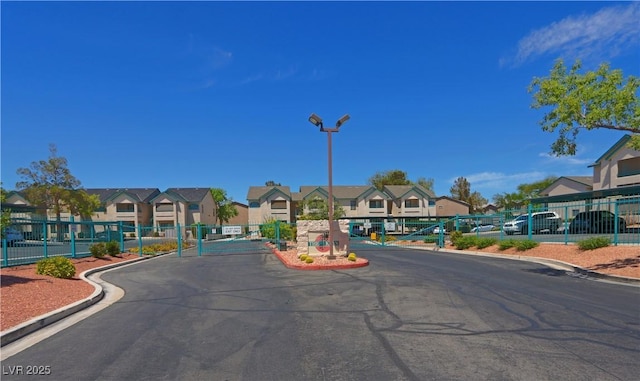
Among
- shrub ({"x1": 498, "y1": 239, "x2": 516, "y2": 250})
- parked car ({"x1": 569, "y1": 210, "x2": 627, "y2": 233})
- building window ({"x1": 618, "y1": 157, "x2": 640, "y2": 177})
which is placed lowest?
shrub ({"x1": 498, "y1": 239, "x2": 516, "y2": 250})

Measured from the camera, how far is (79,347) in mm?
5824

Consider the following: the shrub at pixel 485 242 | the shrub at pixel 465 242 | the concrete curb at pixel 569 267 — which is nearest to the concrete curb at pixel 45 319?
the concrete curb at pixel 569 267

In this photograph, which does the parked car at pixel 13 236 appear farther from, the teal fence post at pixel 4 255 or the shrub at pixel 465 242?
the shrub at pixel 465 242

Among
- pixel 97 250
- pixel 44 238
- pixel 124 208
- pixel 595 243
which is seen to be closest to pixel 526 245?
pixel 595 243

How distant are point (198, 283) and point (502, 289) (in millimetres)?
8225

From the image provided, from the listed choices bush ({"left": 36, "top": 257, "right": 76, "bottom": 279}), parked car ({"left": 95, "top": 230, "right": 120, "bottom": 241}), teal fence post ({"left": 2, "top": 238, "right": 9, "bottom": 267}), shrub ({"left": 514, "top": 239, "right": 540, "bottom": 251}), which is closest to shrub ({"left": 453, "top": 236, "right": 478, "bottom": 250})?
shrub ({"left": 514, "top": 239, "right": 540, "bottom": 251})

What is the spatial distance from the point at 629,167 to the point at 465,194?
36674 millimetres

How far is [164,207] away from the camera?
61.3 meters

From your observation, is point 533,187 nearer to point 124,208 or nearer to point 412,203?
point 412,203

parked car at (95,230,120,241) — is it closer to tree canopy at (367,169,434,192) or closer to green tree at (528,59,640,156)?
green tree at (528,59,640,156)

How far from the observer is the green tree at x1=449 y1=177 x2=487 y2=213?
78.3 m

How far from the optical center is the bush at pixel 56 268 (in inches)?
480

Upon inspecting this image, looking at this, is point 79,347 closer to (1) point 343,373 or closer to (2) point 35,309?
(2) point 35,309

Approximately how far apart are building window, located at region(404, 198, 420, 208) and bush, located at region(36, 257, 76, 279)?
5679 centimetres
